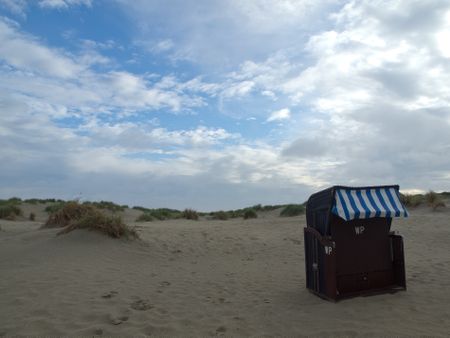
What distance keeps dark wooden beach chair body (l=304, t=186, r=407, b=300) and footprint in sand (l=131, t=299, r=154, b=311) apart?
9.70ft

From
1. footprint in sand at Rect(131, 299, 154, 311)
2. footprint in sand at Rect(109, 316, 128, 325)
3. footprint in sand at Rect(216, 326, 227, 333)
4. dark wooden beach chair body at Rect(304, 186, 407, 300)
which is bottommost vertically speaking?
footprint in sand at Rect(216, 326, 227, 333)

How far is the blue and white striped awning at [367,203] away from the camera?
21.5 ft

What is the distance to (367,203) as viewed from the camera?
6844mm

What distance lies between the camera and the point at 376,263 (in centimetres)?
727

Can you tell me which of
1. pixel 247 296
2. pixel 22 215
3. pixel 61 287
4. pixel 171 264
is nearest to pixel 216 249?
pixel 171 264

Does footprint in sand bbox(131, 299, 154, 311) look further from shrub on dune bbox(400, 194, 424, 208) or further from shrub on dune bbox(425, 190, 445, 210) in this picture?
shrub on dune bbox(400, 194, 424, 208)

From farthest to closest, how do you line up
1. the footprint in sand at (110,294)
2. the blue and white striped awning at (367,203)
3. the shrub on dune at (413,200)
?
the shrub on dune at (413,200), the footprint in sand at (110,294), the blue and white striped awning at (367,203)

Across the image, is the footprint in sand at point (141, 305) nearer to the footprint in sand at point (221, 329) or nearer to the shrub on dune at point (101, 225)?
the footprint in sand at point (221, 329)

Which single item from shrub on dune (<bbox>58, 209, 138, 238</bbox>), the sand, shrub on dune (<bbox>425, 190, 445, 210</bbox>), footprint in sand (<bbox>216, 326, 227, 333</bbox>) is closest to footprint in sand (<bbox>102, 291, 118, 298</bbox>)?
the sand

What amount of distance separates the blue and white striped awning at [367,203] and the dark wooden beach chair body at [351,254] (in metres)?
0.10

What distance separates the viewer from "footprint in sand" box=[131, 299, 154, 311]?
6613mm

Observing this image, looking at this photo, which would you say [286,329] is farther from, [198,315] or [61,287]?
[61,287]

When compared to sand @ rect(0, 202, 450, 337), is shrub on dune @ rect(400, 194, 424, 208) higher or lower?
higher

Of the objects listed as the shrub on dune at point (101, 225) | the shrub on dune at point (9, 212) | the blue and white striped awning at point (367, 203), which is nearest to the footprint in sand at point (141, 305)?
the blue and white striped awning at point (367, 203)
